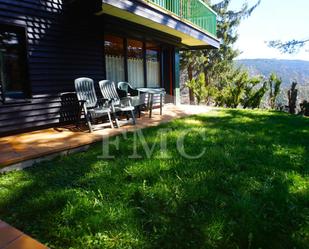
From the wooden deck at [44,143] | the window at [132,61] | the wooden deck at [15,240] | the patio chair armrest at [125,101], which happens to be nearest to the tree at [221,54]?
the window at [132,61]

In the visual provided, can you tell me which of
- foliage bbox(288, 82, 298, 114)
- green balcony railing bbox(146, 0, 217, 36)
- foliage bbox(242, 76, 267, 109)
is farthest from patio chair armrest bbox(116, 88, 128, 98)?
foliage bbox(288, 82, 298, 114)

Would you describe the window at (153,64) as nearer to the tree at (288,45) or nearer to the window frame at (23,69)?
the window frame at (23,69)

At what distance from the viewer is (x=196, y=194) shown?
99.6 inches

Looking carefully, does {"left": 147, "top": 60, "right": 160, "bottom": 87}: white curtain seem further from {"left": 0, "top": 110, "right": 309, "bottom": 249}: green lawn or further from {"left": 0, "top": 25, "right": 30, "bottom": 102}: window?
{"left": 0, "top": 110, "right": 309, "bottom": 249}: green lawn

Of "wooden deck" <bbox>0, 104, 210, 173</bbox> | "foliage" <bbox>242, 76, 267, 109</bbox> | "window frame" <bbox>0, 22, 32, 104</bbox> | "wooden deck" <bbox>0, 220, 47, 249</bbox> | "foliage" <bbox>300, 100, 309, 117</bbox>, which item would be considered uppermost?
"window frame" <bbox>0, 22, 32, 104</bbox>

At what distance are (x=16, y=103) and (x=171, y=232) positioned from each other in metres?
4.11

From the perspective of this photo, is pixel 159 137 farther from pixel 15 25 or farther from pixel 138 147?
pixel 15 25

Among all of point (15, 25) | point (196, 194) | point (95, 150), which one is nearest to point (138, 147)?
point (95, 150)

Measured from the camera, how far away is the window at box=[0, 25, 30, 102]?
4852 mm

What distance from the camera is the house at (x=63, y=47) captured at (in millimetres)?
4941

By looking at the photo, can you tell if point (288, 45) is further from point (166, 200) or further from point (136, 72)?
point (166, 200)

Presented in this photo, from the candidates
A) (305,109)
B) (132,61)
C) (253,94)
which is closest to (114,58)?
(132,61)

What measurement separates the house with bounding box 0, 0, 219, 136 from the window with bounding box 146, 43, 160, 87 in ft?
1.79

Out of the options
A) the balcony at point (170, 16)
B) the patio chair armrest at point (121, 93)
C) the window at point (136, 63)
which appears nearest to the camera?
the balcony at point (170, 16)
